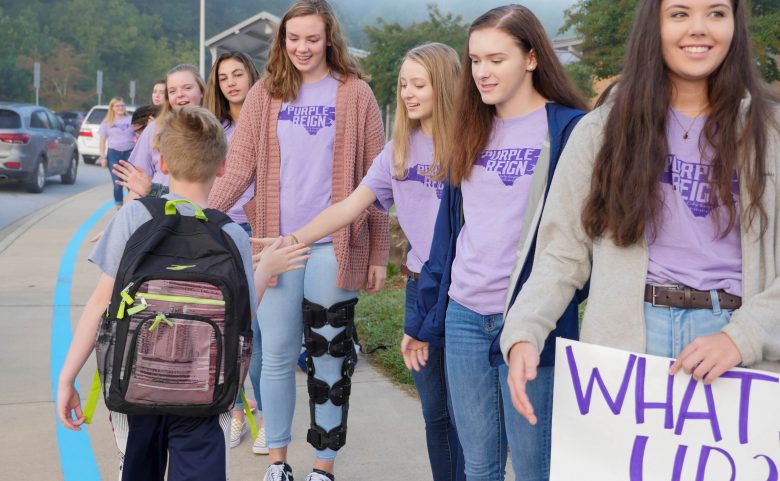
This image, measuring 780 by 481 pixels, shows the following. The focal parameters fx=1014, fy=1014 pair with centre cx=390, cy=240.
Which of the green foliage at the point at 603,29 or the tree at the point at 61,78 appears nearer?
the green foliage at the point at 603,29

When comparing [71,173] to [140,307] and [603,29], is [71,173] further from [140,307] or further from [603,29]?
[140,307]

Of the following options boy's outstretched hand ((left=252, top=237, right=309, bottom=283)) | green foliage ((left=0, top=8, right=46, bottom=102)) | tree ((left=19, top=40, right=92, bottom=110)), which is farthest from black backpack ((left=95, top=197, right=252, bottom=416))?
tree ((left=19, top=40, right=92, bottom=110))

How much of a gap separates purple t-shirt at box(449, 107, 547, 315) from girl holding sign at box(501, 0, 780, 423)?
0.58 meters

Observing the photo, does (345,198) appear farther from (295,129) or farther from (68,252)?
(68,252)

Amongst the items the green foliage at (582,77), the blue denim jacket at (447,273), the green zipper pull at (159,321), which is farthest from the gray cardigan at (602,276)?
the green foliage at (582,77)

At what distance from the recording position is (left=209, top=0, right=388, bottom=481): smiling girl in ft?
14.4

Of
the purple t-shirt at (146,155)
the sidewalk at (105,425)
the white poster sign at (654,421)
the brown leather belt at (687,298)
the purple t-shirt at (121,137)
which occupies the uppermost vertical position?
the purple t-shirt at (121,137)

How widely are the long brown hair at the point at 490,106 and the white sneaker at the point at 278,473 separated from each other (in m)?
1.80

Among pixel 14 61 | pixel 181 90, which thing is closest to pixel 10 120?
pixel 181 90

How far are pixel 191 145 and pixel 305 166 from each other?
131cm

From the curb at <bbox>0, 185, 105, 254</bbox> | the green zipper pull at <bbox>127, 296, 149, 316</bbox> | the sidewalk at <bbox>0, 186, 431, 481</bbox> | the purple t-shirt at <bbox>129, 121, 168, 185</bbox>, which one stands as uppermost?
the purple t-shirt at <bbox>129, 121, 168, 185</bbox>

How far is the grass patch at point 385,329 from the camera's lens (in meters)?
6.60

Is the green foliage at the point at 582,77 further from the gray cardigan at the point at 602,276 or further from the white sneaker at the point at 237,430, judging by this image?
the gray cardigan at the point at 602,276

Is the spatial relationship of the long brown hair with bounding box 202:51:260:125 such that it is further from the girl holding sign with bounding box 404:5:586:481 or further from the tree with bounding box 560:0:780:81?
the tree with bounding box 560:0:780:81
